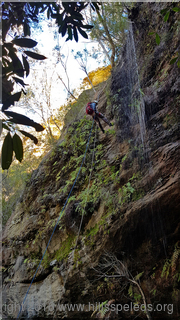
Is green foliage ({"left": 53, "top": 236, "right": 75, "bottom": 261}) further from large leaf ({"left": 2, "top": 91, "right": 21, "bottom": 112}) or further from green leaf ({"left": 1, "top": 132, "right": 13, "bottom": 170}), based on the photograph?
large leaf ({"left": 2, "top": 91, "right": 21, "bottom": 112})

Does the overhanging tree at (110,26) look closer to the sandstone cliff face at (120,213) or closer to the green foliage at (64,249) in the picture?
the sandstone cliff face at (120,213)

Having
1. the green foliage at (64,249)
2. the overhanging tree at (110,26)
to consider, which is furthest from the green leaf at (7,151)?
the overhanging tree at (110,26)

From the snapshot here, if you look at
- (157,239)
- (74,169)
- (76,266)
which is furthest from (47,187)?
(157,239)

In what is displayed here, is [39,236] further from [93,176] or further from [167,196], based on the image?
[167,196]

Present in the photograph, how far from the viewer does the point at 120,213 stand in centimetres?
508

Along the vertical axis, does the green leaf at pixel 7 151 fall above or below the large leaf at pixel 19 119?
below

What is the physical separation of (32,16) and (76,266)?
17.6ft

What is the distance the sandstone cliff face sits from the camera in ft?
14.7

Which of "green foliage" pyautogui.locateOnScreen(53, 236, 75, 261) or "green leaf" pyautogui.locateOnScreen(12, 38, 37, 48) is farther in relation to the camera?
"green foliage" pyautogui.locateOnScreen(53, 236, 75, 261)

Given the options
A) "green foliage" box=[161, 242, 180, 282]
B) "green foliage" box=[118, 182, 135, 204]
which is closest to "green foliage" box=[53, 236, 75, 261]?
"green foliage" box=[118, 182, 135, 204]

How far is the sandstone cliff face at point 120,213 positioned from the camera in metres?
4.47

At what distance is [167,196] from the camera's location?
4387mm

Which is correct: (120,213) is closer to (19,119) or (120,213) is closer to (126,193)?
(126,193)

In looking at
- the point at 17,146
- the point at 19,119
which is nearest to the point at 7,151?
the point at 17,146
